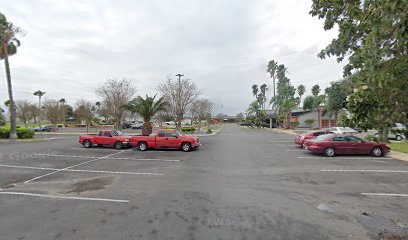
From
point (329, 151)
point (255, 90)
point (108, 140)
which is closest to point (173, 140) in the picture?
point (108, 140)

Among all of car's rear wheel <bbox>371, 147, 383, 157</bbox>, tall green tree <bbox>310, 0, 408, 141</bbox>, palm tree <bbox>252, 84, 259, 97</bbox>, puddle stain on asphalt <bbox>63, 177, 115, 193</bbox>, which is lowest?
puddle stain on asphalt <bbox>63, 177, 115, 193</bbox>

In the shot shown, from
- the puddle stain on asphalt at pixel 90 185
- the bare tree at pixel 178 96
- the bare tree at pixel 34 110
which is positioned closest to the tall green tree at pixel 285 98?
the bare tree at pixel 178 96

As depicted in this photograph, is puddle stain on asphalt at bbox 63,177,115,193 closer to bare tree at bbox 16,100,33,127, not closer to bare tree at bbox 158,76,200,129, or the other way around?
bare tree at bbox 158,76,200,129

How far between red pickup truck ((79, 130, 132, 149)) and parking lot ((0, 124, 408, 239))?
6421 millimetres

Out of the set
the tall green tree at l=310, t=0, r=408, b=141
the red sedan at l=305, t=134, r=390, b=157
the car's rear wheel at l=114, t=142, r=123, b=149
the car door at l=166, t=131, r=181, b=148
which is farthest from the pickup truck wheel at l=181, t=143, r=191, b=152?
the tall green tree at l=310, t=0, r=408, b=141

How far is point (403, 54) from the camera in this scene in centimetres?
272

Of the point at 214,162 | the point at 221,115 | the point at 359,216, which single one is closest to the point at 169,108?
the point at 214,162

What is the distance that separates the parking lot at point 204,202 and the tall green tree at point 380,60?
8.34ft

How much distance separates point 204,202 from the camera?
18.3ft

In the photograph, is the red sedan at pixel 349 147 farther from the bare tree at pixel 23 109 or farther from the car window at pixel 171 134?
the bare tree at pixel 23 109

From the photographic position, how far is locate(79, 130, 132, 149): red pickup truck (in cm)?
1636

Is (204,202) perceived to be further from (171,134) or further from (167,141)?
(171,134)

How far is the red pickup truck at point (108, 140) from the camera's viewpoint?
1636 centimetres

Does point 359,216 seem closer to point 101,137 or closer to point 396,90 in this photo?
point 396,90
